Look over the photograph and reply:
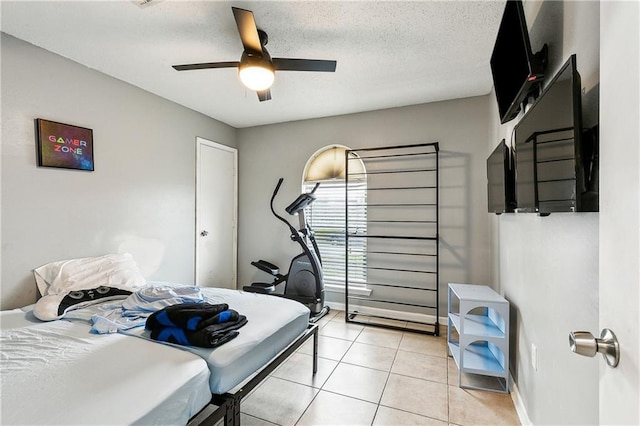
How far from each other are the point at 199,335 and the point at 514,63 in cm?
223

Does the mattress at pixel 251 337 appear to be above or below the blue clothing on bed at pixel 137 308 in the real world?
below

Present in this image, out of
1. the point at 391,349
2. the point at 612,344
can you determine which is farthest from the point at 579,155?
the point at 391,349

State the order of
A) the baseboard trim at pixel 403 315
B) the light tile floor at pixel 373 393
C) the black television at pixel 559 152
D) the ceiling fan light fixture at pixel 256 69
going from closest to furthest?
the black television at pixel 559 152
the light tile floor at pixel 373 393
the ceiling fan light fixture at pixel 256 69
the baseboard trim at pixel 403 315

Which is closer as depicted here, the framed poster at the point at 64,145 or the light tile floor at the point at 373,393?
the light tile floor at the point at 373,393

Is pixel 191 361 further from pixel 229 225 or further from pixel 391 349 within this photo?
pixel 229 225

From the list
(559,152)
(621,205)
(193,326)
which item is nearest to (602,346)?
(621,205)

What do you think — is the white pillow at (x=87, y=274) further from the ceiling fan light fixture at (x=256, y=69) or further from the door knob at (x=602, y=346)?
the door knob at (x=602, y=346)

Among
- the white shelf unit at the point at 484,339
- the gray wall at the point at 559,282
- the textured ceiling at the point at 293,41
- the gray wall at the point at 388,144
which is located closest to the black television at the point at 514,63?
the gray wall at the point at 559,282

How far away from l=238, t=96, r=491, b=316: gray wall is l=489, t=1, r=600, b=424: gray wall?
47.9 inches

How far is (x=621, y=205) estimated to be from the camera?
24.2 inches

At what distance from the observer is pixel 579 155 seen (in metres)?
0.93

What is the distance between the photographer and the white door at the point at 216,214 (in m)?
3.86

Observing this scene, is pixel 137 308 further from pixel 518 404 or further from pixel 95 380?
pixel 518 404

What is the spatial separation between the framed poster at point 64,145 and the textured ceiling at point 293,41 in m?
0.62
